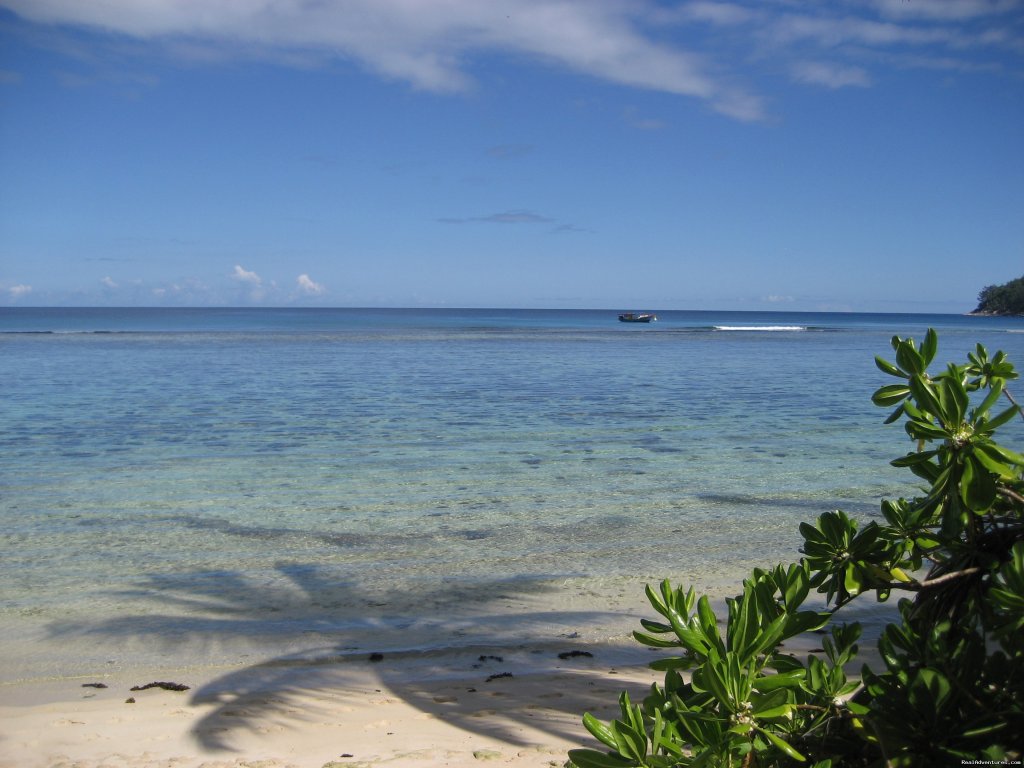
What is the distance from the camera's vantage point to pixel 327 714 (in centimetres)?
383

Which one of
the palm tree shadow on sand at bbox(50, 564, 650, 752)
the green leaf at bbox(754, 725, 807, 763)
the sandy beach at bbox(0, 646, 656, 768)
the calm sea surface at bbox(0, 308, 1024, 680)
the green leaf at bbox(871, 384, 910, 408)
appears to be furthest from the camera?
the calm sea surface at bbox(0, 308, 1024, 680)

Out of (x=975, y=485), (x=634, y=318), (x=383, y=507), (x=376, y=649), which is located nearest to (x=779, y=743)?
(x=975, y=485)

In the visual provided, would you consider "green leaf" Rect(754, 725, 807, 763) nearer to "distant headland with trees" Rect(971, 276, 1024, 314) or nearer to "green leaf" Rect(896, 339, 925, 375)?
"green leaf" Rect(896, 339, 925, 375)

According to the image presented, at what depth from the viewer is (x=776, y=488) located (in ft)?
29.7

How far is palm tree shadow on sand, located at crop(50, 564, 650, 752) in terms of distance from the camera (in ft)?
12.6

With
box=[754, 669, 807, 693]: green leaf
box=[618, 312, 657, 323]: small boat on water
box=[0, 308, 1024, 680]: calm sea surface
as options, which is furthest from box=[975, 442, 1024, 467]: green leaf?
box=[618, 312, 657, 323]: small boat on water

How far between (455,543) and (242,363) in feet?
72.6

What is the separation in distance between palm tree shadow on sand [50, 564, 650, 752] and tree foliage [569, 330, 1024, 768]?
1.88 meters

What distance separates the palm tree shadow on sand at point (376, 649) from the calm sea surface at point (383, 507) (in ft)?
0.09

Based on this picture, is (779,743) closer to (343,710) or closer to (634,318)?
(343,710)

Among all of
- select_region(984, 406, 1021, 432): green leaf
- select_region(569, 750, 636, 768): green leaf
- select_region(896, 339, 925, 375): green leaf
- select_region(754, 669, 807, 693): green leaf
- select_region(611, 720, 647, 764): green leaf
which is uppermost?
select_region(896, 339, 925, 375): green leaf

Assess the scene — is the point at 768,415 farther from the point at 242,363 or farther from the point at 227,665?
the point at 242,363

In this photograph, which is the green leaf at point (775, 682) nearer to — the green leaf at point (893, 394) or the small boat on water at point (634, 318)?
the green leaf at point (893, 394)

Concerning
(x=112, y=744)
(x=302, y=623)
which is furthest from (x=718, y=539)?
(x=112, y=744)
